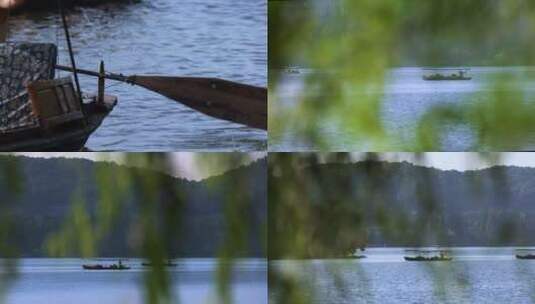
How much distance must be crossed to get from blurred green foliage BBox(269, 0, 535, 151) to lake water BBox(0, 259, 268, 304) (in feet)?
1.47

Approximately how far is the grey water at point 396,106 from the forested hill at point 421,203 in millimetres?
81

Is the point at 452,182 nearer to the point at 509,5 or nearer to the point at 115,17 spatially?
the point at 509,5

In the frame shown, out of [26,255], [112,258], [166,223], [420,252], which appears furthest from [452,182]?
[26,255]

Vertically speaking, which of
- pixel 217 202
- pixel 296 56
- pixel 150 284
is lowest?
pixel 150 284

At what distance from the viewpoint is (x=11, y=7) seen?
3033mm

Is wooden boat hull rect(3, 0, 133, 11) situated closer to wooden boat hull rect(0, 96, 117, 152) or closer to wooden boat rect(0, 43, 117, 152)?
wooden boat rect(0, 43, 117, 152)

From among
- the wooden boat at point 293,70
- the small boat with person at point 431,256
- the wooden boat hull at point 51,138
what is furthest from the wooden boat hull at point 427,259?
the wooden boat hull at point 51,138

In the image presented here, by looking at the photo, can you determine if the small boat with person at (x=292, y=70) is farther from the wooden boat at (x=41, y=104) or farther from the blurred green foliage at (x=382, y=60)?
the wooden boat at (x=41, y=104)

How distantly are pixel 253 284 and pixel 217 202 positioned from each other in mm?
280

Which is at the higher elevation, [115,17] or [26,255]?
[115,17]

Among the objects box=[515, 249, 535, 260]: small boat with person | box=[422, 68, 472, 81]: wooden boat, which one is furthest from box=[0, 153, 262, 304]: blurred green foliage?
box=[515, 249, 535, 260]: small boat with person

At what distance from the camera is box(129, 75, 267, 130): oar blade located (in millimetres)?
3018

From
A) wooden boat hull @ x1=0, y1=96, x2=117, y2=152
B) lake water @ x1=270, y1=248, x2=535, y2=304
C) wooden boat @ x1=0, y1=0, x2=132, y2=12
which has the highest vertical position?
wooden boat @ x1=0, y1=0, x2=132, y2=12

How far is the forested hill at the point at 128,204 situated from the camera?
305 centimetres
